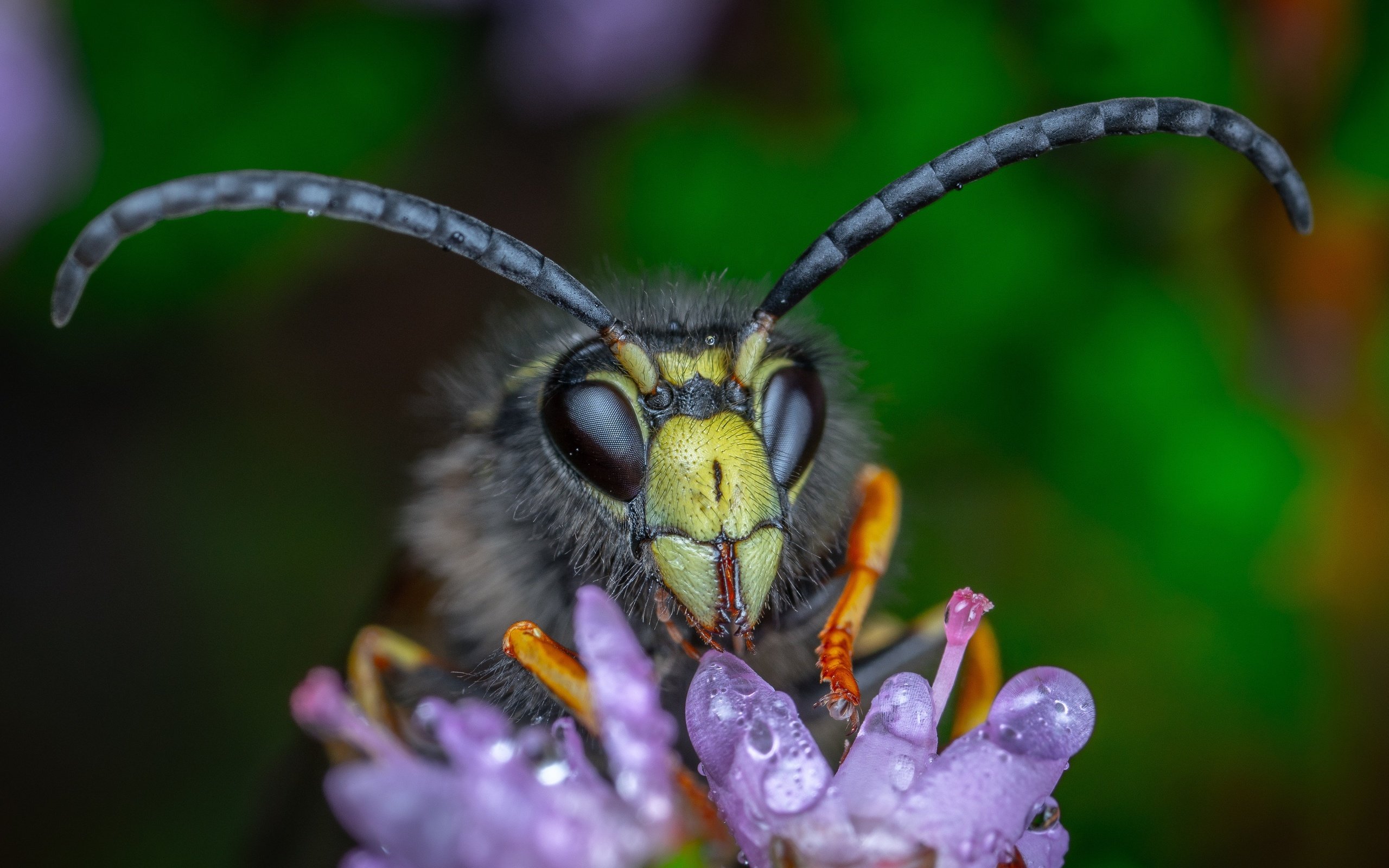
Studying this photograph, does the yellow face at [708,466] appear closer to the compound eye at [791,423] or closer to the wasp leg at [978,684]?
the compound eye at [791,423]

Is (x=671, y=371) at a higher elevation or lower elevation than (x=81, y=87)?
lower

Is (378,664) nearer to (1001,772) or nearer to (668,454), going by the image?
(668,454)

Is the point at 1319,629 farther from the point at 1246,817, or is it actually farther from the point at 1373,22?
the point at 1373,22

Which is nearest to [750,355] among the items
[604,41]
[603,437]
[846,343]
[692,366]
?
[692,366]

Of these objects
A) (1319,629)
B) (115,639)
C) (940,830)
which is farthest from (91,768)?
(1319,629)

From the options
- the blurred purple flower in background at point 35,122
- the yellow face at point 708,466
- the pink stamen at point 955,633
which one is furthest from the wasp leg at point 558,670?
the blurred purple flower in background at point 35,122

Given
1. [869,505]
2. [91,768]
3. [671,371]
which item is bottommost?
[91,768]
